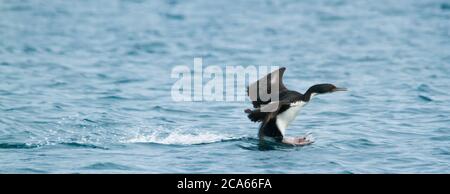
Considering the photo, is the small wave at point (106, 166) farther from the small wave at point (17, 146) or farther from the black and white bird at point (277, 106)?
the black and white bird at point (277, 106)

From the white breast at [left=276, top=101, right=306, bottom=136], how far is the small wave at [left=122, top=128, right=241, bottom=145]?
864 mm

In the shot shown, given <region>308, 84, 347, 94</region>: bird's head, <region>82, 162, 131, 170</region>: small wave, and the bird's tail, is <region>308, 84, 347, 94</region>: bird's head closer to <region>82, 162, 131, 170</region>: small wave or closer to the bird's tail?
the bird's tail

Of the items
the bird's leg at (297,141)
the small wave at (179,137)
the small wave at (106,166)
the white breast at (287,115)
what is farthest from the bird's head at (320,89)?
the small wave at (106,166)

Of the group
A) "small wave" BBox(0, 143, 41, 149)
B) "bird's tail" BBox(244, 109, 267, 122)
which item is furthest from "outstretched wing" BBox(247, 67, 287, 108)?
"small wave" BBox(0, 143, 41, 149)

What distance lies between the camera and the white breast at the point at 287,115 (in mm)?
14648

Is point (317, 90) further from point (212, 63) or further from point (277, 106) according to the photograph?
point (212, 63)

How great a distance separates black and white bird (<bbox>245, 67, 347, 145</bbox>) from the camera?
14695mm

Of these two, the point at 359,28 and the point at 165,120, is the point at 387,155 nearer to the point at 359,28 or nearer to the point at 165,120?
the point at 165,120

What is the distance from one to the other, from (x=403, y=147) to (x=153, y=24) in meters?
17.8

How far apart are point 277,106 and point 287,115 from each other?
0.73 feet

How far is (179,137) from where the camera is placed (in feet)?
50.9

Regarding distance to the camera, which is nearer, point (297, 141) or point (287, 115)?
point (287, 115)

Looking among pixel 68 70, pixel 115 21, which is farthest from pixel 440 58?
pixel 115 21

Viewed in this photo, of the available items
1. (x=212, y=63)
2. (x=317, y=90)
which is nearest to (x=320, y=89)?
(x=317, y=90)
